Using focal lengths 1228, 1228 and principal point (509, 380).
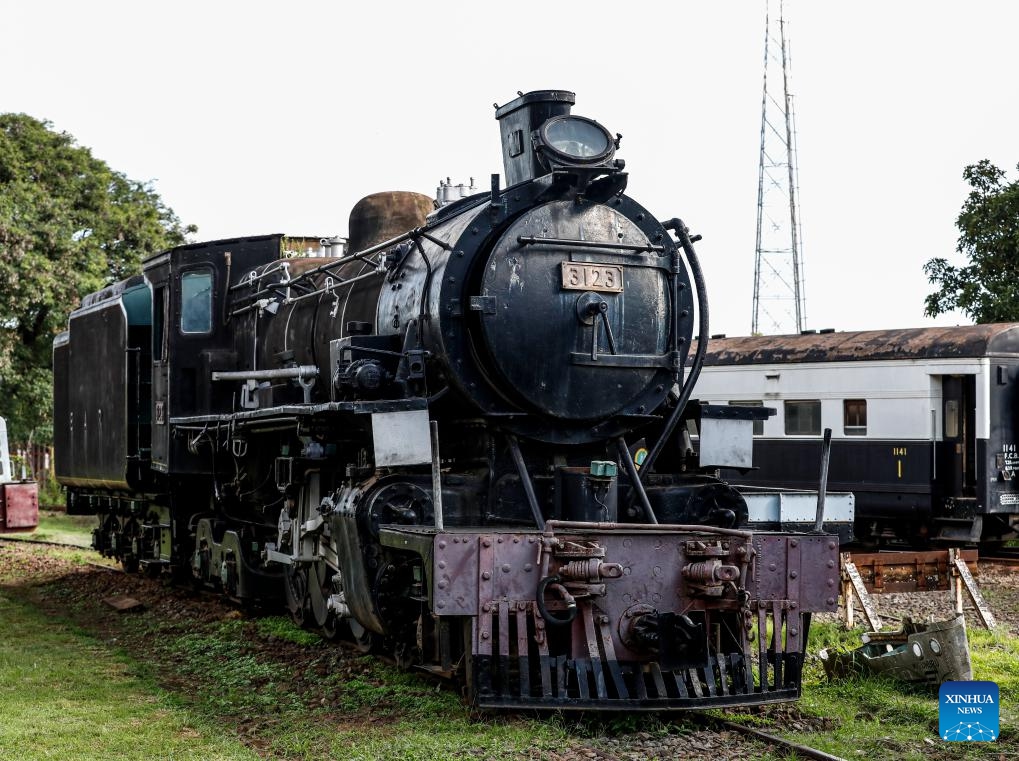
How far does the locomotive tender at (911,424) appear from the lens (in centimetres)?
1479

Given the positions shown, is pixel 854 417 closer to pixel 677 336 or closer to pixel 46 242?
pixel 677 336

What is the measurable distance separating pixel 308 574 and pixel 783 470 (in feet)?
29.3

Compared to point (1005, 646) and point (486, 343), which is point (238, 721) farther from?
point (1005, 646)

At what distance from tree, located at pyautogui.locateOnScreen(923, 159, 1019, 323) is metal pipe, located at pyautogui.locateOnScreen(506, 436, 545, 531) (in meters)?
14.1

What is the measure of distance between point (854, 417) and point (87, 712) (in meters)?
11.1

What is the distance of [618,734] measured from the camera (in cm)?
646

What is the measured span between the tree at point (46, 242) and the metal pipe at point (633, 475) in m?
17.3

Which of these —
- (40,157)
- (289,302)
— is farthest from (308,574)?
(40,157)

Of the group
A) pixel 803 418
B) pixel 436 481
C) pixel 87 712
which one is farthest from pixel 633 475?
pixel 803 418

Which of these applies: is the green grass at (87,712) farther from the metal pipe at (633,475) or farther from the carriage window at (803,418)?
the carriage window at (803,418)

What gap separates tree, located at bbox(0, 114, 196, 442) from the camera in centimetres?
2281

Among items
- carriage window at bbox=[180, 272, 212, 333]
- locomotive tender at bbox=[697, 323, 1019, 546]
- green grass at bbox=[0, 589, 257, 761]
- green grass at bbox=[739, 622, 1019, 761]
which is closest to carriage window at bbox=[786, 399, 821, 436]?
locomotive tender at bbox=[697, 323, 1019, 546]

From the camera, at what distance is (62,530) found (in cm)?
2150

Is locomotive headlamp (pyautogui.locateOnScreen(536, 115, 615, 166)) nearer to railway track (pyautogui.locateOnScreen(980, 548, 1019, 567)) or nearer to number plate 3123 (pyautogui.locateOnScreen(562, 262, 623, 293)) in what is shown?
number plate 3123 (pyautogui.locateOnScreen(562, 262, 623, 293))
